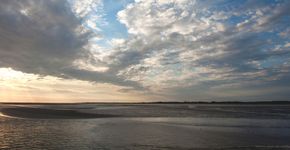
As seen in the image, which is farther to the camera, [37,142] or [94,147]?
[37,142]

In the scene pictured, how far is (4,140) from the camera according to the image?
20109 millimetres

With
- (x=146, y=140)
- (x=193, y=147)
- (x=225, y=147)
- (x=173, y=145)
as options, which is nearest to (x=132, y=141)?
(x=146, y=140)

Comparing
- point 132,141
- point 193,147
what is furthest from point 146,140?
point 193,147

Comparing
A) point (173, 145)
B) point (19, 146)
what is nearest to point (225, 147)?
point (173, 145)

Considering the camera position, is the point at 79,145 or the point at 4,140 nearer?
the point at 79,145

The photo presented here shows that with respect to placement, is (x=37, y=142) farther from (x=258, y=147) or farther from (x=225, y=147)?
(x=258, y=147)

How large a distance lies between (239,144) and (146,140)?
699 cm

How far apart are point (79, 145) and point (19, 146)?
3.86 m

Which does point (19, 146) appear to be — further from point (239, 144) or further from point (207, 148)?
point (239, 144)

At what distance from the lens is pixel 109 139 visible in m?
21.5

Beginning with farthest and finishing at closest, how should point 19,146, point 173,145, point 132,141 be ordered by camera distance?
point 132,141 → point 173,145 → point 19,146

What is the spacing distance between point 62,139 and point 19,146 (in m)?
3.70

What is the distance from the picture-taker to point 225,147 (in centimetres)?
1878

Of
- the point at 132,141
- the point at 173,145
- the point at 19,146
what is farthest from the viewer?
the point at 132,141
